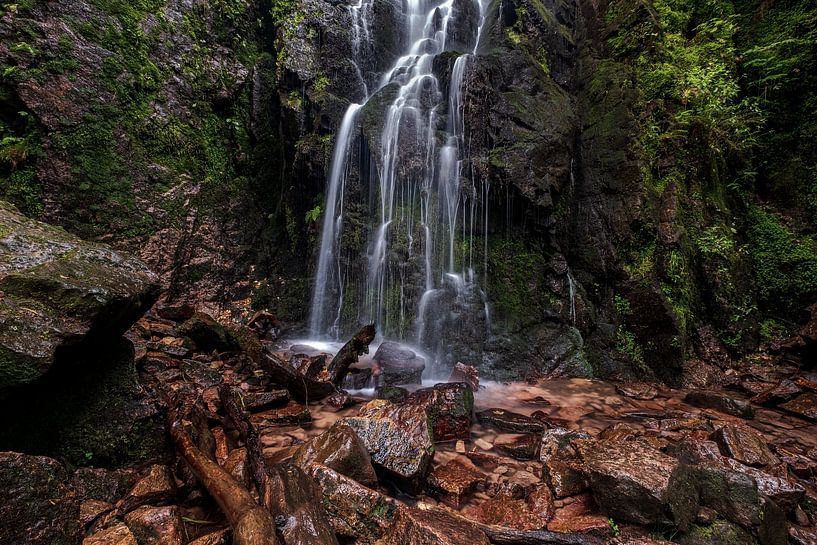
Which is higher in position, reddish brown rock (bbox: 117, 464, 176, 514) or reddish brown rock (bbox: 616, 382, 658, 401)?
reddish brown rock (bbox: 117, 464, 176, 514)

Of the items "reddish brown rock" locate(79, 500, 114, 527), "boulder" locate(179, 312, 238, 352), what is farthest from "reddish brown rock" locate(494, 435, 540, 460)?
"boulder" locate(179, 312, 238, 352)

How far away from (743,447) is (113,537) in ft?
17.2

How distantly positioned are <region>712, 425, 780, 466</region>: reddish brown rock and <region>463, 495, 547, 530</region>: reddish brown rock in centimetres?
222

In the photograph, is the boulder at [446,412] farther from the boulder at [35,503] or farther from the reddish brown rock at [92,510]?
the boulder at [35,503]

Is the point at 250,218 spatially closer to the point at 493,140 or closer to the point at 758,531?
the point at 493,140

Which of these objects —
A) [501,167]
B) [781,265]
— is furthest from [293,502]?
[781,265]


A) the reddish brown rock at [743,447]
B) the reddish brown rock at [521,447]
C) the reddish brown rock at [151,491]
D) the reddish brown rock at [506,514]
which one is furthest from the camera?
the reddish brown rock at [521,447]

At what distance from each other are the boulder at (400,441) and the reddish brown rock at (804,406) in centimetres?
563

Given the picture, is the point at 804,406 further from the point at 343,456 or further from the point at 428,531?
the point at 343,456

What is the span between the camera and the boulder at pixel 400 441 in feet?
9.56

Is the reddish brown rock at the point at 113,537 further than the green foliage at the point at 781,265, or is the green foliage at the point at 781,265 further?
the green foliage at the point at 781,265

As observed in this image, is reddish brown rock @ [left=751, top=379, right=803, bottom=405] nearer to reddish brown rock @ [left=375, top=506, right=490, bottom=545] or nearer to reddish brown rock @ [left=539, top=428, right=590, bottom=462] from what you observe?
reddish brown rock @ [left=539, top=428, right=590, bottom=462]

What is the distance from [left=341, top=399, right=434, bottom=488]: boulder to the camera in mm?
2914

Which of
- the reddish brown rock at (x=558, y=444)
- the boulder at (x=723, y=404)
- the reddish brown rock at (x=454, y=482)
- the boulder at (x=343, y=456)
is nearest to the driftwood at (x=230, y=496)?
the boulder at (x=343, y=456)
